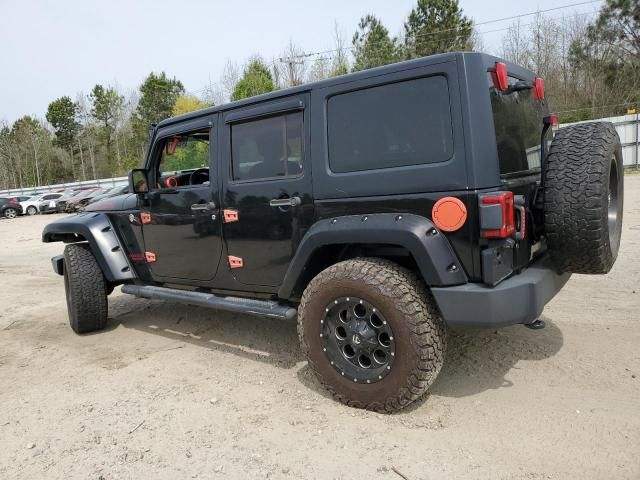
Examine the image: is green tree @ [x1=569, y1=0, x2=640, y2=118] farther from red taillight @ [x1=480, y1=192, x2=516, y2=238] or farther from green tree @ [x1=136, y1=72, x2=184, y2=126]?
green tree @ [x1=136, y1=72, x2=184, y2=126]

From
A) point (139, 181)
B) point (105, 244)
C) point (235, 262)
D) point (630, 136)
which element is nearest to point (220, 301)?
point (235, 262)

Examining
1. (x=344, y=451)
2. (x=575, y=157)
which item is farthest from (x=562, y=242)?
(x=344, y=451)

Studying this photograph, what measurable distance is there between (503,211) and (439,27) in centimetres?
3595

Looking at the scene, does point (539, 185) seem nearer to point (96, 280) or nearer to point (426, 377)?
point (426, 377)

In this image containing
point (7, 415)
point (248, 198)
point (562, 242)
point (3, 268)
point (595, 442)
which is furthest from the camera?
point (3, 268)

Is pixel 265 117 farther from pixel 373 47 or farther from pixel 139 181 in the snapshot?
pixel 373 47

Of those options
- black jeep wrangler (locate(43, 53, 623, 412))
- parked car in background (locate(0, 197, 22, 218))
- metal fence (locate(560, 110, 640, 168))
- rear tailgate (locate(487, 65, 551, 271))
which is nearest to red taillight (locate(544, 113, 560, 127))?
black jeep wrangler (locate(43, 53, 623, 412))

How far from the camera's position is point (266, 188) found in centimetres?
360

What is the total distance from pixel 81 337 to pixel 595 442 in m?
4.48

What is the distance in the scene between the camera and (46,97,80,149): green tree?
57562mm

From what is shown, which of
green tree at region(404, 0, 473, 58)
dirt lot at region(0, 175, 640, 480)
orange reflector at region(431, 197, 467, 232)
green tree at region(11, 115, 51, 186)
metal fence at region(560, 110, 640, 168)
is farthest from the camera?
green tree at region(11, 115, 51, 186)

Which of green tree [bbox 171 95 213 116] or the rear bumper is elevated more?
green tree [bbox 171 95 213 116]

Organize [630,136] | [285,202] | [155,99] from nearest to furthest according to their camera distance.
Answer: [285,202]
[630,136]
[155,99]

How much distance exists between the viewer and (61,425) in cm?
320
